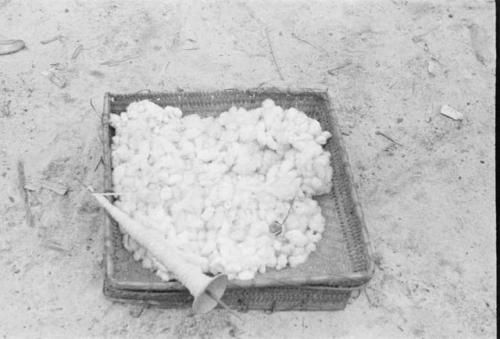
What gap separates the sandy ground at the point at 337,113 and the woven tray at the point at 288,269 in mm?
119

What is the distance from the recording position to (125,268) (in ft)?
8.14

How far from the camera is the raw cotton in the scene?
2.51 m

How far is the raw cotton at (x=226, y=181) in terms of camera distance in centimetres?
251

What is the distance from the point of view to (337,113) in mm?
3488

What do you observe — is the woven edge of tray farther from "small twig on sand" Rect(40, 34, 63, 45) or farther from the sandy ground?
"small twig on sand" Rect(40, 34, 63, 45)

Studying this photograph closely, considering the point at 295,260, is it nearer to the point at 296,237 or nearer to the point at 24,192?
the point at 296,237

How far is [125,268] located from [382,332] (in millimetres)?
1108

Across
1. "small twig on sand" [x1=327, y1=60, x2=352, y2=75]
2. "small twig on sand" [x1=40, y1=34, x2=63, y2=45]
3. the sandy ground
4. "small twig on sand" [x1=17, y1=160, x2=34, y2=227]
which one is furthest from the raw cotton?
"small twig on sand" [x1=40, y1=34, x2=63, y2=45]

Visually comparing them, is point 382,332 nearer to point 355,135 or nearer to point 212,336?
point 212,336

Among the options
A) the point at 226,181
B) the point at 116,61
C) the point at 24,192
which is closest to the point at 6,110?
the point at 24,192

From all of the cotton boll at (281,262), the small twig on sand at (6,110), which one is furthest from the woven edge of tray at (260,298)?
the small twig on sand at (6,110)

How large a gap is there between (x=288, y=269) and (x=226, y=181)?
486 millimetres

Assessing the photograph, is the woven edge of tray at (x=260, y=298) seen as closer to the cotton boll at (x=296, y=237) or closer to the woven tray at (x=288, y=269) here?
the woven tray at (x=288, y=269)

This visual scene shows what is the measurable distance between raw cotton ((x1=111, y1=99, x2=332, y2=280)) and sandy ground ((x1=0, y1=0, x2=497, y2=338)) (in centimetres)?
28
